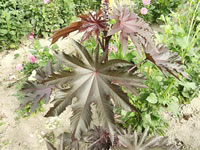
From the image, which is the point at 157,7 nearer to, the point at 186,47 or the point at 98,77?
the point at 186,47

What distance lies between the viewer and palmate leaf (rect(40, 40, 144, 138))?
0.81m

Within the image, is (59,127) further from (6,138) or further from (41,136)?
(6,138)

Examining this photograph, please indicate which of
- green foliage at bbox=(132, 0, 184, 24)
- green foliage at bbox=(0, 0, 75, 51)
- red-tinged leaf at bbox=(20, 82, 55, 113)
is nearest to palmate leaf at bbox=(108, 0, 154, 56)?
red-tinged leaf at bbox=(20, 82, 55, 113)

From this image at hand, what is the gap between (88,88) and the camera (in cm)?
86

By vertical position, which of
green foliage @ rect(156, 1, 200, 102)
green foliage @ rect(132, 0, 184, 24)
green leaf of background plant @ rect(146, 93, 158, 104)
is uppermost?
green foliage @ rect(132, 0, 184, 24)

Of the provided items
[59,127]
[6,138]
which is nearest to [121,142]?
[59,127]

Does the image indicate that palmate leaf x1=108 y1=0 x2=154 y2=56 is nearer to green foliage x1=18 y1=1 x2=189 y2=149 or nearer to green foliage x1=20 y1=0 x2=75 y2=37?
green foliage x1=18 y1=1 x2=189 y2=149

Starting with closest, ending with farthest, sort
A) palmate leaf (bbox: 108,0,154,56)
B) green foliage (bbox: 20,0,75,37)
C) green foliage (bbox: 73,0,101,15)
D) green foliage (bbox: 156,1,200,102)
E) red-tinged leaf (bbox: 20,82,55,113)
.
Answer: palmate leaf (bbox: 108,0,154,56) → red-tinged leaf (bbox: 20,82,55,113) → green foliage (bbox: 156,1,200,102) → green foliage (bbox: 20,0,75,37) → green foliage (bbox: 73,0,101,15)

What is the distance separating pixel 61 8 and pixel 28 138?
81.3 inches

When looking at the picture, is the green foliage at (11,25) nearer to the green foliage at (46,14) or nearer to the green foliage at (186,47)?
the green foliage at (46,14)

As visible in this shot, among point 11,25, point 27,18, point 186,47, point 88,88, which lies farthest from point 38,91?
point 27,18

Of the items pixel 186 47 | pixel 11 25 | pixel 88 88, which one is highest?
pixel 11 25

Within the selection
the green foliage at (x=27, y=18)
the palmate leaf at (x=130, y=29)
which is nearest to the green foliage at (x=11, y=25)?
the green foliage at (x=27, y=18)

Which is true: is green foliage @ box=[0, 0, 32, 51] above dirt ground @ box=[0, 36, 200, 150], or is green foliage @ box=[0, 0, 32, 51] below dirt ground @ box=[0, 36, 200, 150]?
above
